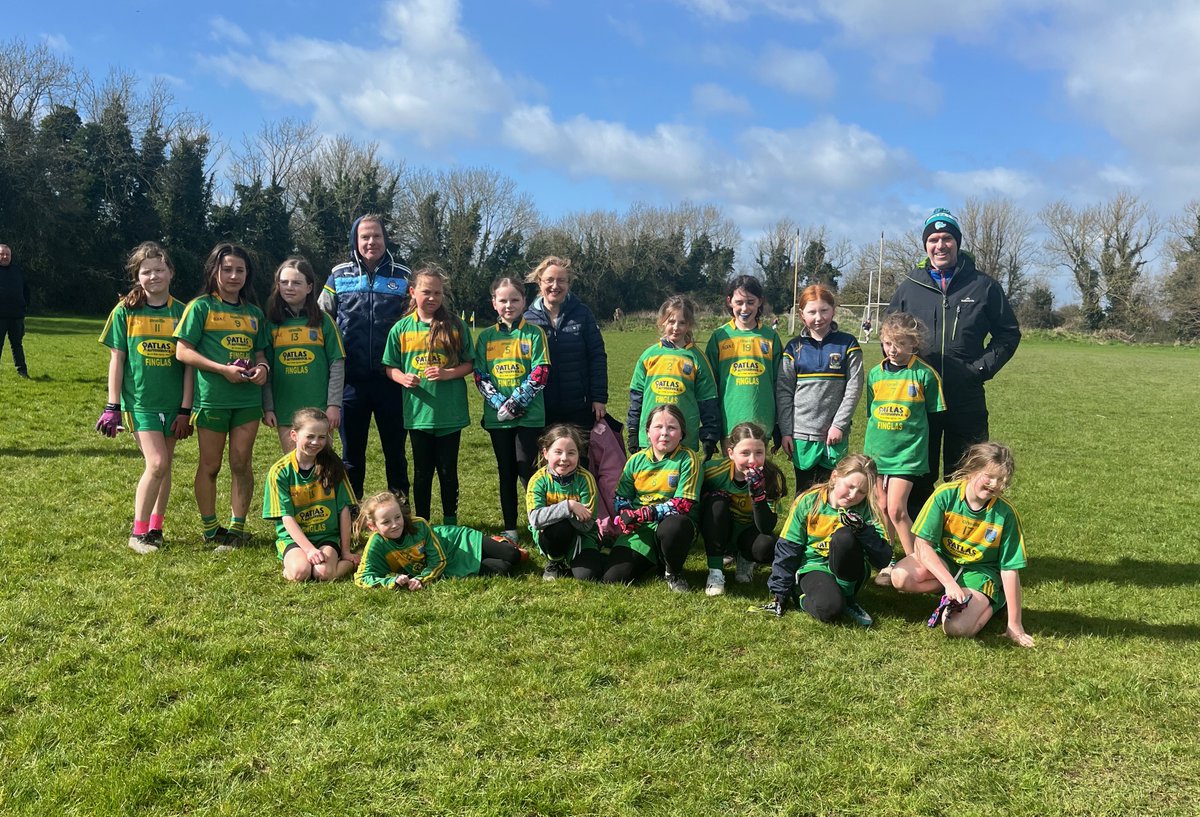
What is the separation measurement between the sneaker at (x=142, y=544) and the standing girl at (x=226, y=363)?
0.37 meters

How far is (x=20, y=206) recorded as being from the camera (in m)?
29.1

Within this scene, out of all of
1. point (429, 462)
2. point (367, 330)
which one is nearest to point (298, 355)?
point (367, 330)

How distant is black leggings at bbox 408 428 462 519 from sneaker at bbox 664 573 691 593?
1.66 metres

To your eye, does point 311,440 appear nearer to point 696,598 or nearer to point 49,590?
point 49,590

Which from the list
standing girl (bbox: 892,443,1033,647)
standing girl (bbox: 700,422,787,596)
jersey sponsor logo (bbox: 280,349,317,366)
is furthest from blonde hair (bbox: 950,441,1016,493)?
jersey sponsor logo (bbox: 280,349,317,366)

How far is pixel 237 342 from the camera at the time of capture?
5.09m

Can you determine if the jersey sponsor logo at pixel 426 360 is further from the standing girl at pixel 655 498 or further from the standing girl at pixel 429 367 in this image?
the standing girl at pixel 655 498

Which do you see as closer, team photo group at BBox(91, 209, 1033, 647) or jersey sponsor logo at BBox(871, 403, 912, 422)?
team photo group at BBox(91, 209, 1033, 647)

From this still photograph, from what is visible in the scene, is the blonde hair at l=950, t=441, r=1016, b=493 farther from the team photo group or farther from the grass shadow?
the grass shadow

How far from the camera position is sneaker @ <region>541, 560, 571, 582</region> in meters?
4.94

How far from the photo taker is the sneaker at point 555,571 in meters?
4.94

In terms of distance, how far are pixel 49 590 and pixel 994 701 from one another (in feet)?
15.9

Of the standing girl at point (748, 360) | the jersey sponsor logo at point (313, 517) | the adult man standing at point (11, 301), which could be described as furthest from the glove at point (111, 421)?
the adult man standing at point (11, 301)

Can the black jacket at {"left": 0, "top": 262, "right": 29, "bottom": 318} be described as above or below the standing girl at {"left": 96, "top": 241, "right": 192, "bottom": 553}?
above
